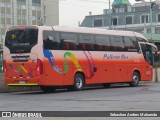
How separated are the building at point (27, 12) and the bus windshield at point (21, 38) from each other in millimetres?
89710

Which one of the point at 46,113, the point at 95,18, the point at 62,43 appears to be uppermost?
the point at 95,18

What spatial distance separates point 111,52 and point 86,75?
2.87 meters

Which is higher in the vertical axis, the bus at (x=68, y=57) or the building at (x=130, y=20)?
the building at (x=130, y=20)

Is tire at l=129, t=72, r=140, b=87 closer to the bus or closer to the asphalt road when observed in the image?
the bus

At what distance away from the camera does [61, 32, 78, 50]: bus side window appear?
987 inches

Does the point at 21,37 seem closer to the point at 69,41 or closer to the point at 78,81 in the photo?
the point at 69,41

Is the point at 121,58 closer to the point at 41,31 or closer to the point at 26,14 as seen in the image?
the point at 41,31

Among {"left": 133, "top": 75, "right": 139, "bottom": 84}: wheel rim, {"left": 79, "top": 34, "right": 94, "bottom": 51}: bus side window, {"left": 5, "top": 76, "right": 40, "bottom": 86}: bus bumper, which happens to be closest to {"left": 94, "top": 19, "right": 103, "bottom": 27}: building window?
{"left": 133, "top": 75, "right": 139, "bottom": 84}: wheel rim

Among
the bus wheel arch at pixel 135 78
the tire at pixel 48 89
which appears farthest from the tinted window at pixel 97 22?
the tire at pixel 48 89

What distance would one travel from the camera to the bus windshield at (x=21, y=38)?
78.0 ft

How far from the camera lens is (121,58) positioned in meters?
29.7

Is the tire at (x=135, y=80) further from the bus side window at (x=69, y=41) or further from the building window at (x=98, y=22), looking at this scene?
the building window at (x=98, y=22)

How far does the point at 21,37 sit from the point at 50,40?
151 cm

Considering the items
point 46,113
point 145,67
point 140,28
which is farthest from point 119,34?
point 140,28
